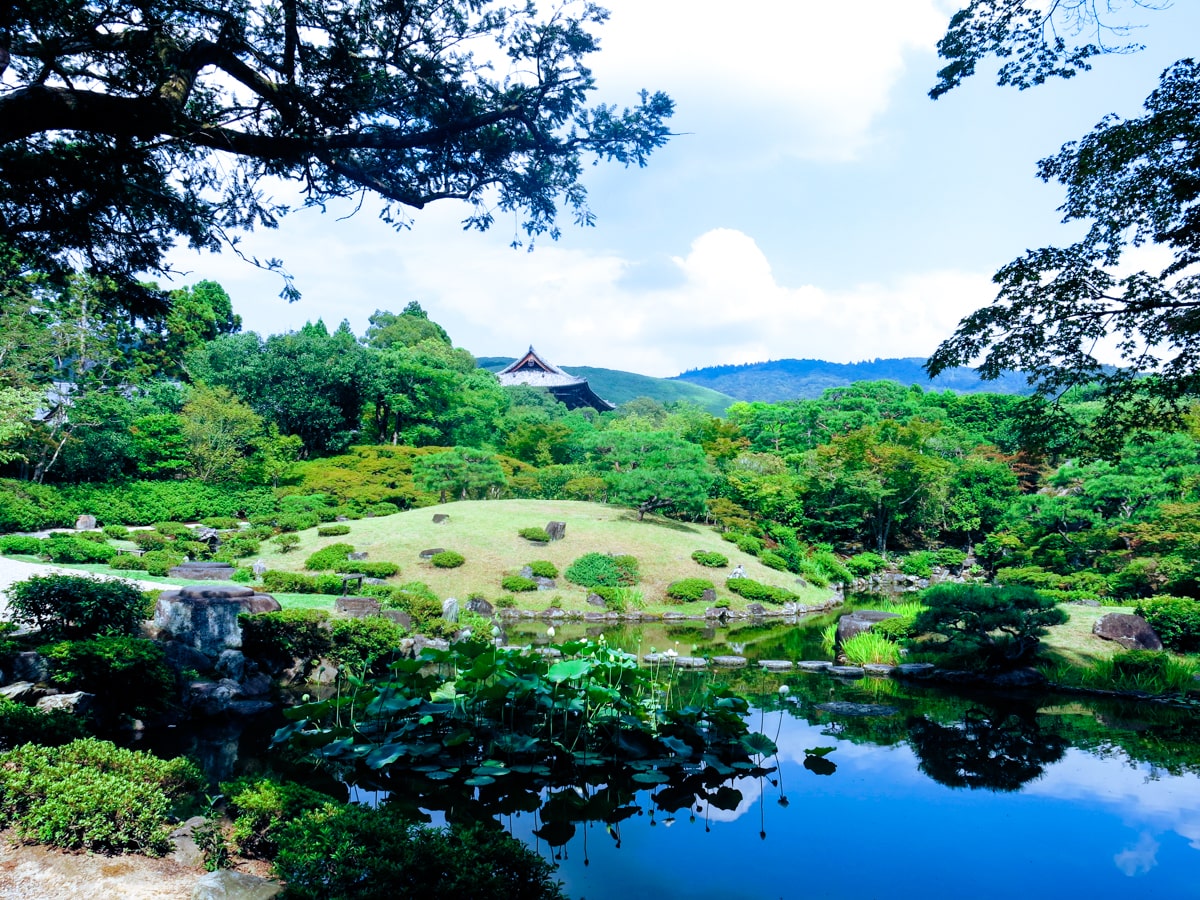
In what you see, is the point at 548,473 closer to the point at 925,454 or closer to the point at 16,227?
the point at 925,454

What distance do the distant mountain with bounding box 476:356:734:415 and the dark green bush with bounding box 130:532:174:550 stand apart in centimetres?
7238

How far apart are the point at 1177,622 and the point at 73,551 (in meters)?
19.5

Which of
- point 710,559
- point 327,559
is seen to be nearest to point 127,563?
point 327,559

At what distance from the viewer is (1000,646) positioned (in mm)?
10133

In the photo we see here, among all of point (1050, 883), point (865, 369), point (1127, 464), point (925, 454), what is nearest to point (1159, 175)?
point (1050, 883)

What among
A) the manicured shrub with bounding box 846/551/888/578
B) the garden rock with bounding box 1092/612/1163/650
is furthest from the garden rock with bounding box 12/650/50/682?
the manicured shrub with bounding box 846/551/888/578

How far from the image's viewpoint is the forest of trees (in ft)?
58.8

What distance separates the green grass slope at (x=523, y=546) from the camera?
16547 mm

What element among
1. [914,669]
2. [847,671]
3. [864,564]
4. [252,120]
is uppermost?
[252,120]

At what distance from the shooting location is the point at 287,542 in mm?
17375

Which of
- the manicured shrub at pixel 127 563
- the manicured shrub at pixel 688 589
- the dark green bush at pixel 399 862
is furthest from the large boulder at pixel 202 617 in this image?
the manicured shrub at pixel 688 589

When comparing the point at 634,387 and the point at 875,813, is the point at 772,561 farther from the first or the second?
the point at 634,387

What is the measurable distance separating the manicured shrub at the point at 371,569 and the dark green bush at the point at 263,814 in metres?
11.9

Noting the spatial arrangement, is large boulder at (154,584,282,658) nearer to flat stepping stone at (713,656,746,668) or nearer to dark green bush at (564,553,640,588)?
flat stepping stone at (713,656,746,668)
